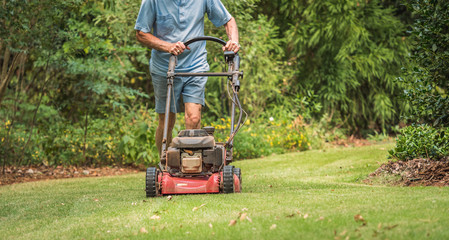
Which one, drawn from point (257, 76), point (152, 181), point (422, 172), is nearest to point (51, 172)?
point (152, 181)

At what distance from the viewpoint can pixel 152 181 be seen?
4734mm

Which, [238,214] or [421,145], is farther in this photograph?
[421,145]

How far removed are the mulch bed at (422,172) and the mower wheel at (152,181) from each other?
2276 mm

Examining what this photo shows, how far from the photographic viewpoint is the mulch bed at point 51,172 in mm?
8058

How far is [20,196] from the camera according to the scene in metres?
5.83

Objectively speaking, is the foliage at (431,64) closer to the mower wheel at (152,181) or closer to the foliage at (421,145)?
the foliage at (421,145)

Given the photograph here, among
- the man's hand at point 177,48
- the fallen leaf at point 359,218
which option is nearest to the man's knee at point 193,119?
the man's hand at point 177,48

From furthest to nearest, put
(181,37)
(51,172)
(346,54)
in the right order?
(346,54)
(51,172)
(181,37)

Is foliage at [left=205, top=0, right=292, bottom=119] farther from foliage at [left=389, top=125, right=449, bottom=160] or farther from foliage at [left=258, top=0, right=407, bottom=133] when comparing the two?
foliage at [left=389, top=125, right=449, bottom=160]

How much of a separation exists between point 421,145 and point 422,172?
1.70ft

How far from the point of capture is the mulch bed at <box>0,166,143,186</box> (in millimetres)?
8058

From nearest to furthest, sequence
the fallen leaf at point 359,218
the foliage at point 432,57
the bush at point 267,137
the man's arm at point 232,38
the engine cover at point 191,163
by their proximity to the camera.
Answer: the fallen leaf at point 359,218
the engine cover at point 191,163
the foliage at point 432,57
the man's arm at point 232,38
the bush at point 267,137

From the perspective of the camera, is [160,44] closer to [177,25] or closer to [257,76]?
[177,25]

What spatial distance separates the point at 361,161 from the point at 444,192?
344cm
